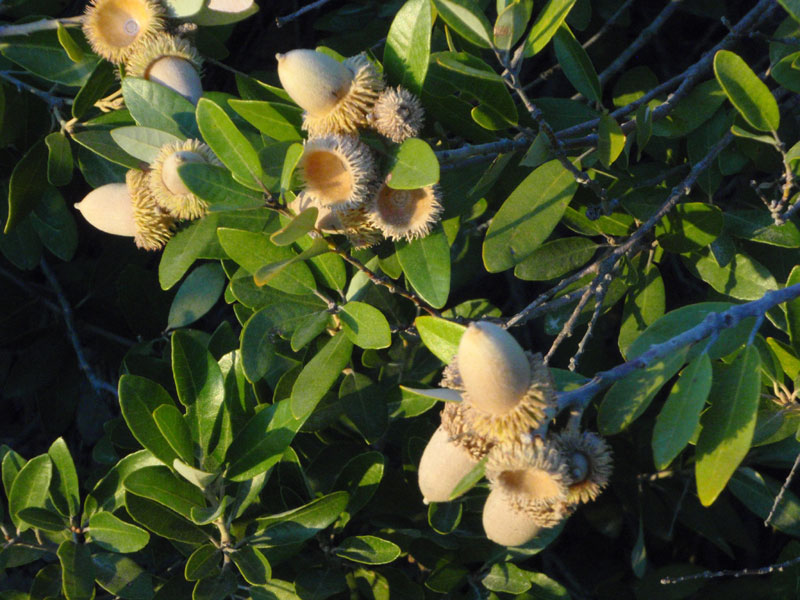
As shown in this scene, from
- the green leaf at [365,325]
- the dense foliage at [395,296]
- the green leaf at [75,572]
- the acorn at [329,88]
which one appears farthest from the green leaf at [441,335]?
the green leaf at [75,572]

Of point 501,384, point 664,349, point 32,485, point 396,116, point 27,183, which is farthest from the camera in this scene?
point 27,183

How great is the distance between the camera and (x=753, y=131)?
61.9 inches

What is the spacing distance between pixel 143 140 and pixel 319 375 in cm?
53

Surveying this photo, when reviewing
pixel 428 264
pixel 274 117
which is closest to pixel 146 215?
pixel 274 117

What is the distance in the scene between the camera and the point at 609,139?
1.31 meters

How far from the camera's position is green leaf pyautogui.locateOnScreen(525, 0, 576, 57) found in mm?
1344

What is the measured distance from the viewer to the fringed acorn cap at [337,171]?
1.19m

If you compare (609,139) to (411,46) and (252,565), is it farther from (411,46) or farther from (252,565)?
(252,565)

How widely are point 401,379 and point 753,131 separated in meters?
0.91

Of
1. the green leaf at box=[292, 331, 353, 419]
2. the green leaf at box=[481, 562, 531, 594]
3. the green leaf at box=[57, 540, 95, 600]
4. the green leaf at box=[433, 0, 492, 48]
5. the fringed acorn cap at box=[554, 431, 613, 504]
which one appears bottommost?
the green leaf at box=[481, 562, 531, 594]

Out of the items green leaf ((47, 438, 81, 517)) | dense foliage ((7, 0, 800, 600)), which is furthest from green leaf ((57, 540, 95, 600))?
green leaf ((47, 438, 81, 517))

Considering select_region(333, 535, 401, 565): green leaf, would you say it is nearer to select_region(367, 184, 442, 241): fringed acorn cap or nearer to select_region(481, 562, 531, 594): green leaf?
select_region(481, 562, 531, 594): green leaf

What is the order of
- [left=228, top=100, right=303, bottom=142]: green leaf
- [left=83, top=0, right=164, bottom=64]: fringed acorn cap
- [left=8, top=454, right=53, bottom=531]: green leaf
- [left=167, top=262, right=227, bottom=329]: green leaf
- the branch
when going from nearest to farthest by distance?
the branch < [left=228, top=100, right=303, bottom=142]: green leaf < [left=83, top=0, right=164, bottom=64]: fringed acorn cap < [left=8, top=454, right=53, bottom=531]: green leaf < [left=167, top=262, right=227, bottom=329]: green leaf

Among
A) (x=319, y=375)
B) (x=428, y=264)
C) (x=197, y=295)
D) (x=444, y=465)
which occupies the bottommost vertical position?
(x=197, y=295)
